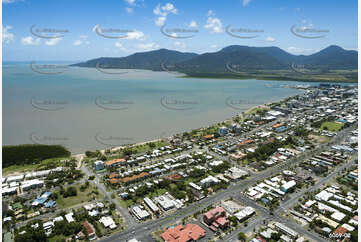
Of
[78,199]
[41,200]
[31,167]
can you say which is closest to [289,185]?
[78,199]

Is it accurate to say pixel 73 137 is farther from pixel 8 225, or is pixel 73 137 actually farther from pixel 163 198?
pixel 163 198

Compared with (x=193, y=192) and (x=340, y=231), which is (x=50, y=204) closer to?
(x=193, y=192)

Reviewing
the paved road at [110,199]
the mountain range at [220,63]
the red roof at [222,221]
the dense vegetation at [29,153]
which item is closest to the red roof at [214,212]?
the red roof at [222,221]

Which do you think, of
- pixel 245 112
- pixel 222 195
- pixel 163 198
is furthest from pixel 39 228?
pixel 245 112

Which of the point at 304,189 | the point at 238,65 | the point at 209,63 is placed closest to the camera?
the point at 304,189

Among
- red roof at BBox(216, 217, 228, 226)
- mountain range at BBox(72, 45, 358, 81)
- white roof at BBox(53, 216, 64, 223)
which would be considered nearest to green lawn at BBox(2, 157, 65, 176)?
white roof at BBox(53, 216, 64, 223)

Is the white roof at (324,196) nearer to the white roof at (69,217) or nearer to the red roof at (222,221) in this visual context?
the red roof at (222,221)
